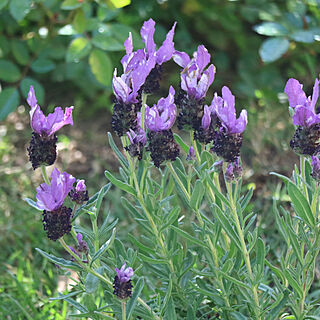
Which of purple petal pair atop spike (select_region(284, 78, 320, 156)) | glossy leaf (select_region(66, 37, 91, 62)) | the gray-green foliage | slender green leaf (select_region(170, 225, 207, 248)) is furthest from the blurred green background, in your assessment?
purple petal pair atop spike (select_region(284, 78, 320, 156))

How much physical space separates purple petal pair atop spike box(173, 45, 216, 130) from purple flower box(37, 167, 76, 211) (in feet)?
0.97

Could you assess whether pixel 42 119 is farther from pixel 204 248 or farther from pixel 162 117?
pixel 204 248

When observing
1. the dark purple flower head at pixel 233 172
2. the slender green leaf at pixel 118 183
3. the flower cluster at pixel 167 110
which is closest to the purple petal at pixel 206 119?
the flower cluster at pixel 167 110

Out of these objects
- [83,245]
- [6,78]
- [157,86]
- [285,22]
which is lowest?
[6,78]

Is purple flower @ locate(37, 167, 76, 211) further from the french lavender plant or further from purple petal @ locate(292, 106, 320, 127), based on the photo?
purple petal @ locate(292, 106, 320, 127)

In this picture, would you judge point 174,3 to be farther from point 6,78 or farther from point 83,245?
point 83,245

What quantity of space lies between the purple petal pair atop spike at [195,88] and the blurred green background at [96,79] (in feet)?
2.82

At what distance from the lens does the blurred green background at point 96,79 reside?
2344 millimetres

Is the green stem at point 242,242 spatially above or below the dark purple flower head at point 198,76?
below

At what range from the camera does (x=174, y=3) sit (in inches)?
138

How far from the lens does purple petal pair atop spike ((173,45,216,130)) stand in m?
1.25

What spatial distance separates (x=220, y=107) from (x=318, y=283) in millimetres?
1079

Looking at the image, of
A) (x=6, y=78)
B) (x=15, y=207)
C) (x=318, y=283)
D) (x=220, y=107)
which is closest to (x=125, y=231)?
(x=15, y=207)

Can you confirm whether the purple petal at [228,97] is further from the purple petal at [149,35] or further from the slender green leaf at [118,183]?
the slender green leaf at [118,183]
